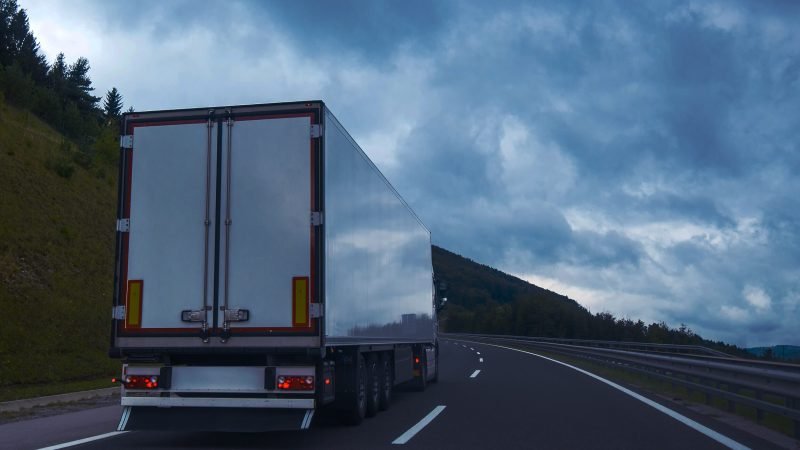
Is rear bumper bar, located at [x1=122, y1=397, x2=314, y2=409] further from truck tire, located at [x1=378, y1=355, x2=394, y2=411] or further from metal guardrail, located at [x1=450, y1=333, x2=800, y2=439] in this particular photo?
metal guardrail, located at [x1=450, y1=333, x2=800, y2=439]

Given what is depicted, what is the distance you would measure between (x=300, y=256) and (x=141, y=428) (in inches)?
107

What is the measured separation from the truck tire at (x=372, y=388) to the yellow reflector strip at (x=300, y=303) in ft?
10.3

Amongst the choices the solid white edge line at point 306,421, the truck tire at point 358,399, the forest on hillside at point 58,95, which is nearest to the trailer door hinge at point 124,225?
the solid white edge line at point 306,421

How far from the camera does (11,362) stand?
62.1 feet

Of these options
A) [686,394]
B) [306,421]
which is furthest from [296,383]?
[686,394]

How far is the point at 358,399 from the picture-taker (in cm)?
1060

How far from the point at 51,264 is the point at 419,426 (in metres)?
20.9

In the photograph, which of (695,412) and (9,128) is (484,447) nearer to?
(695,412)

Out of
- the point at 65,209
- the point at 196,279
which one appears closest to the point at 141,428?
the point at 196,279

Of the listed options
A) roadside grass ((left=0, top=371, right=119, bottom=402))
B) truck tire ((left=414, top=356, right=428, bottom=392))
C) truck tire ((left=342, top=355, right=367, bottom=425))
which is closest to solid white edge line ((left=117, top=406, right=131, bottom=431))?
truck tire ((left=342, top=355, right=367, bottom=425))

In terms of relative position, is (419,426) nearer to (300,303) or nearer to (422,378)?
(300,303)

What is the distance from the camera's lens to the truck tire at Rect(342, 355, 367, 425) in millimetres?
10445

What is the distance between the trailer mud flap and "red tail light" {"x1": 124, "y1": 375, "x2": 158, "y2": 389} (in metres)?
0.24

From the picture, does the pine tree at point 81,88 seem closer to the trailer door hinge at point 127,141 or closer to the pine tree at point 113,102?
the pine tree at point 113,102
